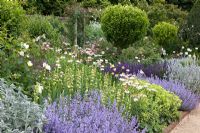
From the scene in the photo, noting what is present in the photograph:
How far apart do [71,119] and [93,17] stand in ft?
38.7

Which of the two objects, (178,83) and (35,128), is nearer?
(35,128)

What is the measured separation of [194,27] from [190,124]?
642 centimetres

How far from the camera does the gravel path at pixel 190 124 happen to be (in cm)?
599

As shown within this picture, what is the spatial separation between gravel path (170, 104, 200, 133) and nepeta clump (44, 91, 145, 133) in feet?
4.09

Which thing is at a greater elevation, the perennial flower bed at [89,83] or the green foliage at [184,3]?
the perennial flower bed at [89,83]

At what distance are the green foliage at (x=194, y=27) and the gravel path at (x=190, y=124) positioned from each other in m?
5.58

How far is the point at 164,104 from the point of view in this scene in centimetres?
616

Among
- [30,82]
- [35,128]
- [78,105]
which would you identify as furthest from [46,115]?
[30,82]

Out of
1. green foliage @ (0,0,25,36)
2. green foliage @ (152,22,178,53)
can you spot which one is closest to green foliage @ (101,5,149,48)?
green foliage @ (152,22,178,53)

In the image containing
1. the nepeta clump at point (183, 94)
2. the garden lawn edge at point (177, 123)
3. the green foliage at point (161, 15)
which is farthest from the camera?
the green foliage at point (161, 15)

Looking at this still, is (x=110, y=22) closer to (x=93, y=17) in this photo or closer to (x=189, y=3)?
(x=93, y=17)

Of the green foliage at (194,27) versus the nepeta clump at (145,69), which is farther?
the green foliage at (194,27)

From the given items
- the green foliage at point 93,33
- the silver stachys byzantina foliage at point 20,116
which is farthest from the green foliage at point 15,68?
the green foliage at point 93,33

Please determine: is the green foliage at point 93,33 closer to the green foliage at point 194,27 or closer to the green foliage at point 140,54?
the green foliage at point 140,54
